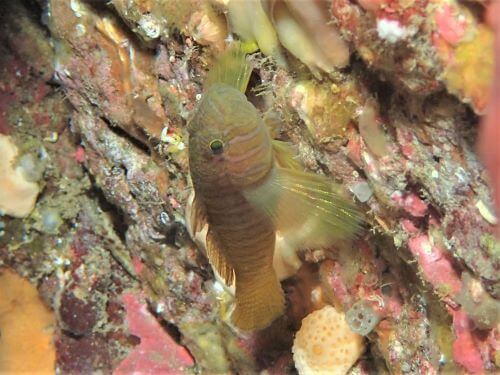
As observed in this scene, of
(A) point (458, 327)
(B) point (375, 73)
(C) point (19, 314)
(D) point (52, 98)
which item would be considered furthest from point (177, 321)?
(B) point (375, 73)

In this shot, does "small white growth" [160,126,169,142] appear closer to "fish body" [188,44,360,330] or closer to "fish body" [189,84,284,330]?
"fish body" [188,44,360,330]

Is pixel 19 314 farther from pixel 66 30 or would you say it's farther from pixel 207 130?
pixel 207 130

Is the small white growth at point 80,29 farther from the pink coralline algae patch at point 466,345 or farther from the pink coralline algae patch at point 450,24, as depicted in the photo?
the pink coralline algae patch at point 466,345

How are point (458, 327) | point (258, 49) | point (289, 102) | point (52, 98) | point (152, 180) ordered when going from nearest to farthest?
point (458, 327) < point (289, 102) < point (258, 49) < point (152, 180) < point (52, 98)

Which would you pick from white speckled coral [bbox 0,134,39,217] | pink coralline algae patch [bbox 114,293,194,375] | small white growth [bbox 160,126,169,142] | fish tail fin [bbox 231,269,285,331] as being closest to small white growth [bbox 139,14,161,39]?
small white growth [bbox 160,126,169,142]

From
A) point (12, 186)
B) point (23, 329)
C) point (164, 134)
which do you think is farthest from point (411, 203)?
point (23, 329)

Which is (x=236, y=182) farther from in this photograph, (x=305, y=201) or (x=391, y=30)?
(x=391, y=30)
